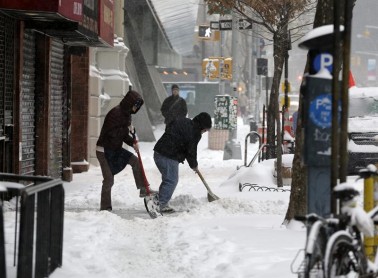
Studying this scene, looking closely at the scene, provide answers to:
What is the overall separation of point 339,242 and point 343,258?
132 millimetres

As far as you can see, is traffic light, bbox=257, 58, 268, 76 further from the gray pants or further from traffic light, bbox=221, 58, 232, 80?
the gray pants

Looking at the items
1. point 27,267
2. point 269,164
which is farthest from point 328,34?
point 269,164

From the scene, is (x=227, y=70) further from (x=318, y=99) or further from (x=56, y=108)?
(x=318, y=99)

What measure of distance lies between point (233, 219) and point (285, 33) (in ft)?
28.6

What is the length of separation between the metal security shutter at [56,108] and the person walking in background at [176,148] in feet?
15.5

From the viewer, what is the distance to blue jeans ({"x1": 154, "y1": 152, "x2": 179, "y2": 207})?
1274 centimetres

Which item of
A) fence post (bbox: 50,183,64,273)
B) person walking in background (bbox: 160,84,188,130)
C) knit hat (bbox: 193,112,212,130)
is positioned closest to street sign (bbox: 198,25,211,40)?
person walking in background (bbox: 160,84,188,130)

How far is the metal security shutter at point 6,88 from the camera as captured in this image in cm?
1345

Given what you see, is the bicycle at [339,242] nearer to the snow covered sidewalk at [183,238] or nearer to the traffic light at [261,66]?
the snow covered sidewalk at [183,238]

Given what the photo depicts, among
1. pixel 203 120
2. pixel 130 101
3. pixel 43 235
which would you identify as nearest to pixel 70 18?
pixel 130 101

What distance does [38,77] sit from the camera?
16.2 meters

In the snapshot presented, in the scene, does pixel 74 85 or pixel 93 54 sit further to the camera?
pixel 93 54

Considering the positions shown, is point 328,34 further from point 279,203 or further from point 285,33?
point 285,33

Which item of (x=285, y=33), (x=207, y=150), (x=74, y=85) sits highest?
(x=285, y=33)
